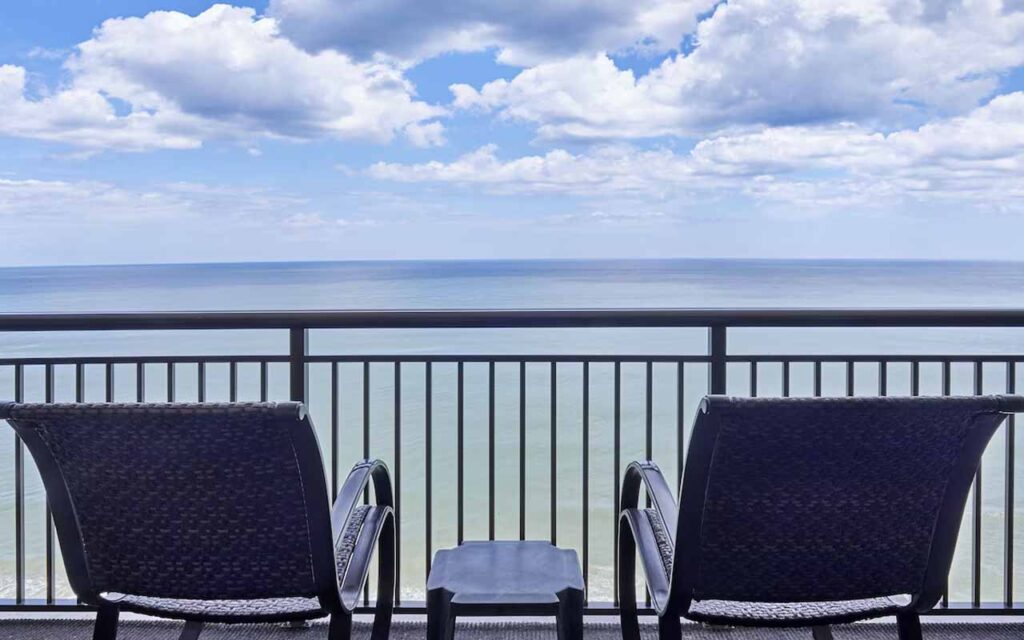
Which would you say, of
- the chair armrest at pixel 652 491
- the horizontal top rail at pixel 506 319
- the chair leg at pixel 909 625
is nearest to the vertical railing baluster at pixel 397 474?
the horizontal top rail at pixel 506 319

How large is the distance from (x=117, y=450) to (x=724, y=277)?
43778 millimetres

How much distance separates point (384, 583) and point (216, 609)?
72 centimetres

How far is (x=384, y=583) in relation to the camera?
1.95m

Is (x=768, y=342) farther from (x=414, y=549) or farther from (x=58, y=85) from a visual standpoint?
(x=58, y=85)

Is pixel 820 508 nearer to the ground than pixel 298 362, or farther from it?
nearer to the ground

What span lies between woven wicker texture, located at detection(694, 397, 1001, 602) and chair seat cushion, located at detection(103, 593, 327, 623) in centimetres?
70

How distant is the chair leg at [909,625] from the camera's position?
128 centimetres

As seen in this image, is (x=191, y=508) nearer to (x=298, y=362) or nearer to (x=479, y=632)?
(x=298, y=362)

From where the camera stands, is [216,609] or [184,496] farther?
[216,609]

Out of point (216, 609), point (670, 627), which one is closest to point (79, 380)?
point (216, 609)

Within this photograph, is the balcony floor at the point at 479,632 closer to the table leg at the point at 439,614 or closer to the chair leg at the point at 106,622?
the table leg at the point at 439,614

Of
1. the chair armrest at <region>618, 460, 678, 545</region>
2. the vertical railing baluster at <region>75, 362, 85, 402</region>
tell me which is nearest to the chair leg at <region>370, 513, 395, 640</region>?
the chair armrest at <region>618, 460, 678, 545</region>

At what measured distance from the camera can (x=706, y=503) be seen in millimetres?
1149

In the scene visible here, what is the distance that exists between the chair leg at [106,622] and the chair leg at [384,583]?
0.70m
